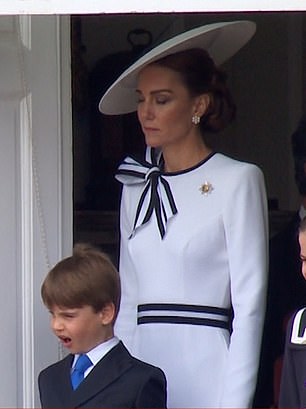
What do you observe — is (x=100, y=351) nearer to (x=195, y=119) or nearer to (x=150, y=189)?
(x=150, y=189)

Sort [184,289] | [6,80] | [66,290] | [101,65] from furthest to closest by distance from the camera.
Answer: [101,65]
[6,80]
[184,289]
[66,290]

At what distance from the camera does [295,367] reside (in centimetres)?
283

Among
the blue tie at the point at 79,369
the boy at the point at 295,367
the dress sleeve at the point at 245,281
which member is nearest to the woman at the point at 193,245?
the dress sleeve at the point at 245,281

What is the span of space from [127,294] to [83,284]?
34cm

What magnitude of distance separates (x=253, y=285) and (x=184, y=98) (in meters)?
0.43

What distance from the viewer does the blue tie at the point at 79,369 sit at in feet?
9.44

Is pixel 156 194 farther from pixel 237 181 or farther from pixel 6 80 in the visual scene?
pixel 6 80

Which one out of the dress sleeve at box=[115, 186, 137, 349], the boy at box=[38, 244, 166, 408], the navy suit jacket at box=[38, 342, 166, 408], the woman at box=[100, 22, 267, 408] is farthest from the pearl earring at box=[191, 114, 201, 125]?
the navy suit jacket at box=[38, 342, 166, 408]

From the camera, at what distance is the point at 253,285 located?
296cm

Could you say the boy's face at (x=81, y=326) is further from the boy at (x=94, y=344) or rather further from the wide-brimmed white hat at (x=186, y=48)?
the wide-brimmed white hat at (x=186, y=48)

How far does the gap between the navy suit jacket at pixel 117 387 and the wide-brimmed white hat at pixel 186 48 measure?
63 centimetres

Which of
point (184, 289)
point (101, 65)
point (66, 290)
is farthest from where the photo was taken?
point (101, 65)

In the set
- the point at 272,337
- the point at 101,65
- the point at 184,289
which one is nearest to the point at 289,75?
the point at 101,65

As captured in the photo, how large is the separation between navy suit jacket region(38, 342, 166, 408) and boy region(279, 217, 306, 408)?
24cm
